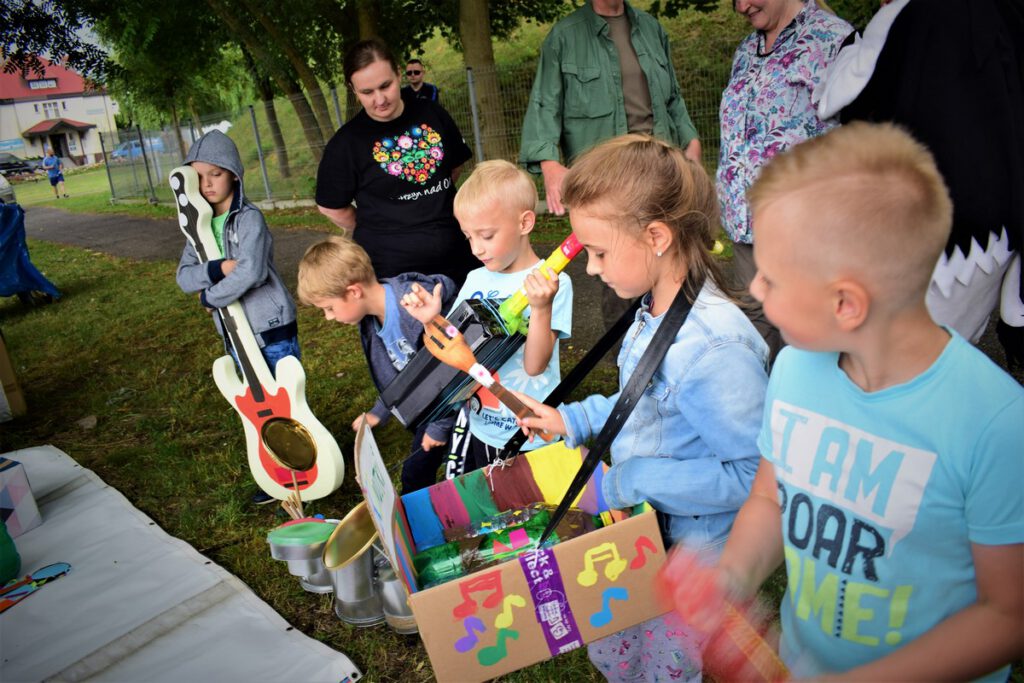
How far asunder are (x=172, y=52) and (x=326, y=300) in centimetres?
1205

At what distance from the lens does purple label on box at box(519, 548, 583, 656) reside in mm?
1456

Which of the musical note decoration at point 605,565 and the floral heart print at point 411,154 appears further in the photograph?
the floral heart print at point 411,154

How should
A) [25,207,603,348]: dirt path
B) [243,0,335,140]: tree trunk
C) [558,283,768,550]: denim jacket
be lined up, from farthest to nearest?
[243,0,335,140]: tree trunk
[25,207,603,348]: dirt path
[558,283,768,550]: denim jacket

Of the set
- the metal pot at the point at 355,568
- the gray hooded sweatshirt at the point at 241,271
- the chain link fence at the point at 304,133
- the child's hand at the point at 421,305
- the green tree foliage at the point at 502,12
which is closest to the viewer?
the child's hand at the point at 421,305

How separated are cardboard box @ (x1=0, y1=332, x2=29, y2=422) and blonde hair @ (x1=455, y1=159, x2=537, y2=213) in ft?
13.0

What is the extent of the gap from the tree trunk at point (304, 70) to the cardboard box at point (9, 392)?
7.43 m

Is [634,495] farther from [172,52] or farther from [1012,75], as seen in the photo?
[172,52]

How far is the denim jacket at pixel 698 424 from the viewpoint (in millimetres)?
1381

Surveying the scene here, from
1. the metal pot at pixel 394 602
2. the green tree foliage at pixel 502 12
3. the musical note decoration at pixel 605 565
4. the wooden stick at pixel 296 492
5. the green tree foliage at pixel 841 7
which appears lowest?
the metal pot at pixel 394 602

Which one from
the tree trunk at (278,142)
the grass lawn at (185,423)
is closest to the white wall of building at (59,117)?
the tree trunk at (278,142)

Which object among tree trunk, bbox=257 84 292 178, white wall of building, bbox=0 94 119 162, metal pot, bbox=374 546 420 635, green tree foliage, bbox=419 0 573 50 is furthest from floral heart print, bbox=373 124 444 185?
white wall of building, bbox=0 94 119 162

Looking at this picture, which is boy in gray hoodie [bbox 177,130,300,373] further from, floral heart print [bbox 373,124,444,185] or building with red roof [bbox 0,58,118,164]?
building with red roof [bbox 0,58,118,164]

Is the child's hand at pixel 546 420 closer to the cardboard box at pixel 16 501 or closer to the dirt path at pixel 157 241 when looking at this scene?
the cardboard box at pixel 16 501

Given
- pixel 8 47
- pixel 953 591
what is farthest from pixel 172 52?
pixel 953 591
